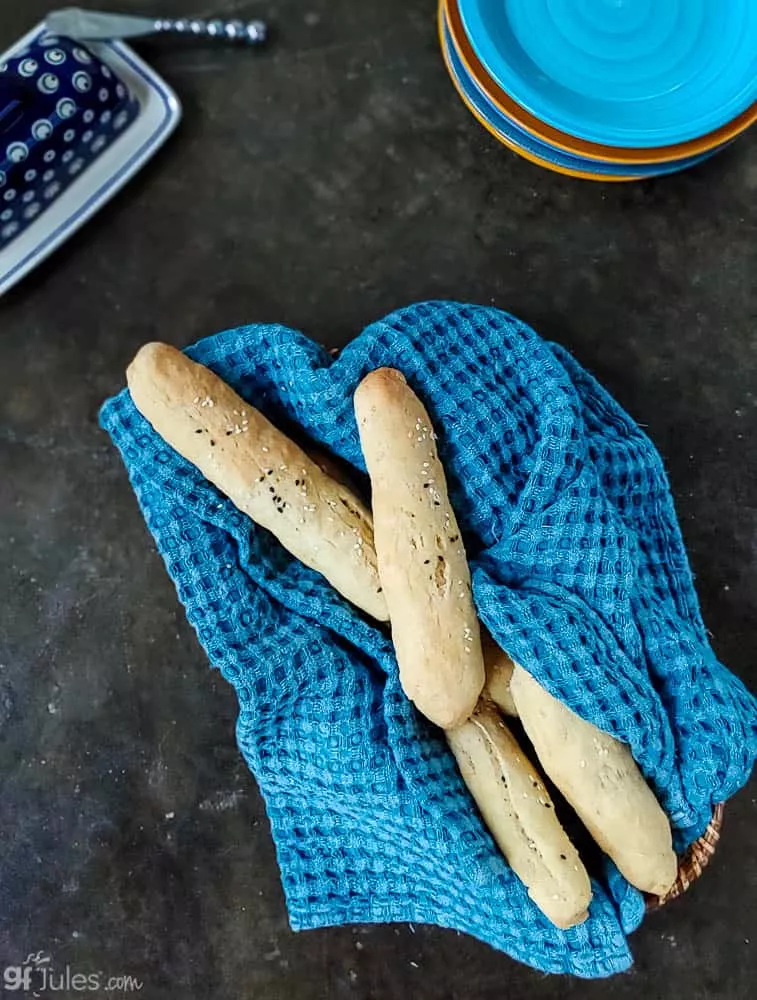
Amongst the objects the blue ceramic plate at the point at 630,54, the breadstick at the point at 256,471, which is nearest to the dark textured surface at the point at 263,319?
the blue ceramic plate at the point at 630,54

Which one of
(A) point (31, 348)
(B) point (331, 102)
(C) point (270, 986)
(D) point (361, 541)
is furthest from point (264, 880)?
(B) point (331, 102)

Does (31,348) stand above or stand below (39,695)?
above

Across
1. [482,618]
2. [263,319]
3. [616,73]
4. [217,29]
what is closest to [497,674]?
[482,618]

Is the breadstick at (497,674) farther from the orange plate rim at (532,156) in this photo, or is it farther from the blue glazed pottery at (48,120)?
the blue glazed pottery at (48,120)

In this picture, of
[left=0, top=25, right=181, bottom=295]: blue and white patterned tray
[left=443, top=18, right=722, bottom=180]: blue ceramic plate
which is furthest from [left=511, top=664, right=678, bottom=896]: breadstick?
[left=0, top=25, right=181, bottom=295]: blue and white patterned tray

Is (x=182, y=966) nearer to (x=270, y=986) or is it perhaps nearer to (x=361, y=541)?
(x=270, y=986)
